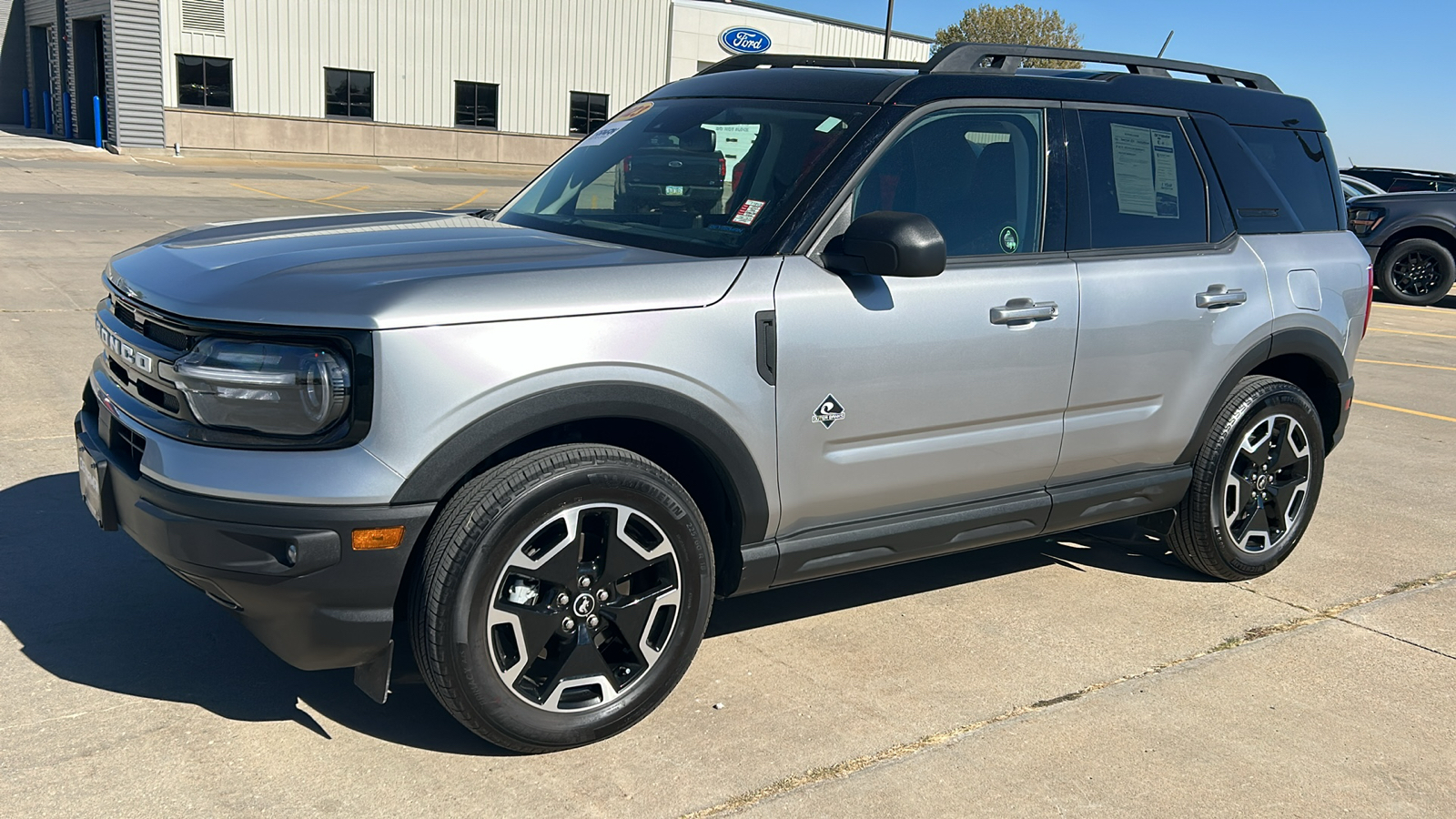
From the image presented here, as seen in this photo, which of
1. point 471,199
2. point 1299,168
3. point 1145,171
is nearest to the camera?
point 1145,171

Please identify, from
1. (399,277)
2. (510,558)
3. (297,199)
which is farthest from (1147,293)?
(297,199)

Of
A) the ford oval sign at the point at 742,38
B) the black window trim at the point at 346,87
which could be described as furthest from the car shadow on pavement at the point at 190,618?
the ford oval sign at the point at 742,38

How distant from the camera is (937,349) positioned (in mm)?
3844

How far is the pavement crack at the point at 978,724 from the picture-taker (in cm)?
319

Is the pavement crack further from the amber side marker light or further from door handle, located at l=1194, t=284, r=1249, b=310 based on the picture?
door handle, located at l=1194, t=284, r=1249, b=310

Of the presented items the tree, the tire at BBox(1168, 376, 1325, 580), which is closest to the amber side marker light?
the tire at BBox(1168, 376, 1325, 580)

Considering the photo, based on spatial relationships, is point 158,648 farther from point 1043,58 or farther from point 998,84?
point 1043,58

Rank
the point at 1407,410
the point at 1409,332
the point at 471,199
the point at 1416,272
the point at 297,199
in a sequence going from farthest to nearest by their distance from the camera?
the point at 471,199 → the point at 297,199 → the point at 1416,272 → the point at 1409,332 → the point at 1407,410

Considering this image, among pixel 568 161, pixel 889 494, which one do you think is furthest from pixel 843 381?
pixel 568 161

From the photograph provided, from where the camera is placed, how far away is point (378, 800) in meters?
3.07

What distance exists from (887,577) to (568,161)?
2.06 m

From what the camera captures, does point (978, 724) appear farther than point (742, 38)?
No

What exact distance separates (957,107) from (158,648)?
10.1 ft

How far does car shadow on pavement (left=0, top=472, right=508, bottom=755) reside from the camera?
11.5 feet
